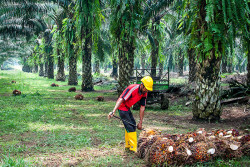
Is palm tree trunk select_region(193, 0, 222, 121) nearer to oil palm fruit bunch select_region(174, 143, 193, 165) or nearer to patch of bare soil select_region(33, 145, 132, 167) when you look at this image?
patch of bare soil select_region(33, 145, 132, 167)

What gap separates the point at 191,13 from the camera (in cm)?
802

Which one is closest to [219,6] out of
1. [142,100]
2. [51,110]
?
[142,100]

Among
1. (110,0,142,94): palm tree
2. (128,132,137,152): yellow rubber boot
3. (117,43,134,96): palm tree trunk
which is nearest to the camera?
(128,132,137,152): yellow rubber boot

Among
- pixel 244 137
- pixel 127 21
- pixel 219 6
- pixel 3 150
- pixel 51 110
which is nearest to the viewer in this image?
pixel 244 137

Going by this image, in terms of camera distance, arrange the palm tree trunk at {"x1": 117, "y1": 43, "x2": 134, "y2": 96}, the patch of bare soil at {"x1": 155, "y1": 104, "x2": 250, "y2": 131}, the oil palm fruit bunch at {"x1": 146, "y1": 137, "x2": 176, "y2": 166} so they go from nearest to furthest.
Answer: the oil palm fruit bunch at {"x1": 146, "y1": 137, "x2": 176, "y2": 166} < the patch of bare soil at {"x1": 155, "y1": 104, "x2": 250, "y2": 131} < the palm tree trunk at {"x1": 117, "y1": 43, "x2": 134, "y2": 96}

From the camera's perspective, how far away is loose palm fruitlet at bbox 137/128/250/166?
13.9ft

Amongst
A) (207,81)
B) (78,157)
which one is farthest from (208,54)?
(78,157)

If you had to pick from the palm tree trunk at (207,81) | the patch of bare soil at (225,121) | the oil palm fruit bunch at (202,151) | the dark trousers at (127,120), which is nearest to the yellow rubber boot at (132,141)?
the dark trousers at (127,120)

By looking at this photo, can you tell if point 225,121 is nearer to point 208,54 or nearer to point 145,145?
point 208,54

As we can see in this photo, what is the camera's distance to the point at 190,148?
4371mm

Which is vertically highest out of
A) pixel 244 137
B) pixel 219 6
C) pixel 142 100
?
pixel 219 6

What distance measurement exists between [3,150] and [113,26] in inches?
320

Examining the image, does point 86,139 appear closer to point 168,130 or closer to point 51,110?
point 168,130

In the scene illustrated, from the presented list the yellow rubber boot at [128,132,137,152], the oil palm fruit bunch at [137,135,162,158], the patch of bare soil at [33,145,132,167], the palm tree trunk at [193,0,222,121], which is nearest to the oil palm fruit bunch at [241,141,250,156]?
the oil palm fruit bunch at [137,135,162,158]
